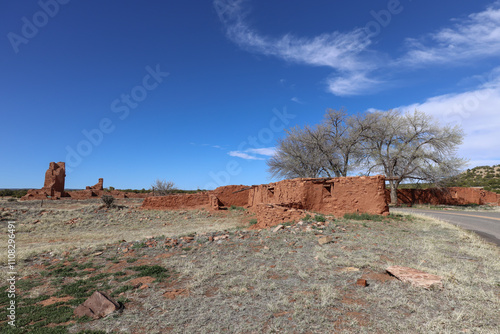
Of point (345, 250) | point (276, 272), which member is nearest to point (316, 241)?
point (345, 250)

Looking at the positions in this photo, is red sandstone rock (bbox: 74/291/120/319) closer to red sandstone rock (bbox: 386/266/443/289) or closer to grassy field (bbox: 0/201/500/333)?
grassy field (bbox: 0/201/500/333)

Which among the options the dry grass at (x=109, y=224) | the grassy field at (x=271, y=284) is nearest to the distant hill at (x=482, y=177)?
the grassy field at (x=271, y=284)

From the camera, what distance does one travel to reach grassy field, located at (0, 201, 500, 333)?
358 centimetres

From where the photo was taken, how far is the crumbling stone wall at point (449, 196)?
89.5ft

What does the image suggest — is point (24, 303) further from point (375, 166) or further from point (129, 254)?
point (375, 166)

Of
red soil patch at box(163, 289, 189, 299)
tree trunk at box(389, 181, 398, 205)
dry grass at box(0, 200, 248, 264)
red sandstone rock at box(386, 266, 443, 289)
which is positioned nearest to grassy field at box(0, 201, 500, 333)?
red soil patch at box(163, 289, 189, 299)

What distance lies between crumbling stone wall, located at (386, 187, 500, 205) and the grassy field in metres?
20.5

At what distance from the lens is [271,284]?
4.75m

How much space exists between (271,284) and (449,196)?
2988 cm

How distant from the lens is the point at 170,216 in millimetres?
18844

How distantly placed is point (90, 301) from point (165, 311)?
1324 mm

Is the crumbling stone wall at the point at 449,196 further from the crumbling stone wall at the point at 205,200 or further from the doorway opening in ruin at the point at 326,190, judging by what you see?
the doorway opening in ruin at the point at 326,190

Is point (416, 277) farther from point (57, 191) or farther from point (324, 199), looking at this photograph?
point (57, 191)

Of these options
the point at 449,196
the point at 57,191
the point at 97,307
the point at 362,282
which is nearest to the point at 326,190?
the point at 362,282
